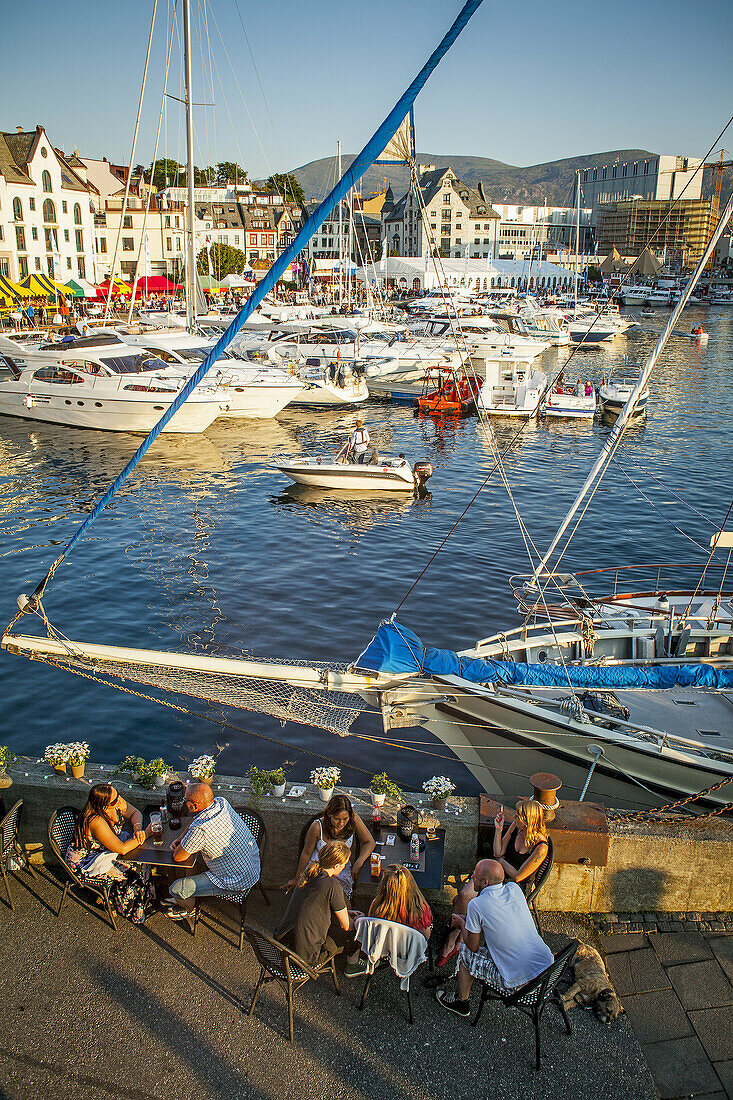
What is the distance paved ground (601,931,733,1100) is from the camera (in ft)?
17.7

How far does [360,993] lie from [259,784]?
1.97m

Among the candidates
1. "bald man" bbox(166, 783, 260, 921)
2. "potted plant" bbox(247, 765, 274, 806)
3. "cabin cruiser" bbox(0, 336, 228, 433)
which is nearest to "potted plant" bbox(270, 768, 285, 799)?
"potted plant" bbox(247, 765, 274, 806)

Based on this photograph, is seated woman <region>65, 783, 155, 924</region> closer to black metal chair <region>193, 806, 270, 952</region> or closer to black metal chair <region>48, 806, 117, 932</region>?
black metal chair <region>48, 806, 117, 932</region>

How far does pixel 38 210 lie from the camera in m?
71.2

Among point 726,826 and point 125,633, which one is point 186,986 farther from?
point 125,633

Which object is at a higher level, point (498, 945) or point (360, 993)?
point (498, 945)

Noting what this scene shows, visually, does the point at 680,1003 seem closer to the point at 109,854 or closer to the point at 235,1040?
the point at 235,1040

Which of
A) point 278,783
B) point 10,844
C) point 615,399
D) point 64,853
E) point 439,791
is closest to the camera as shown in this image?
point 64,853

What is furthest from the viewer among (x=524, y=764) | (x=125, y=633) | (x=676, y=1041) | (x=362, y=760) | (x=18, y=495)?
(x=18, y=495)

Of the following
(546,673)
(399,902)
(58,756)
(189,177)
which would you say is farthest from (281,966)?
(189,177)

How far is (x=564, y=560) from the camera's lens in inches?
865

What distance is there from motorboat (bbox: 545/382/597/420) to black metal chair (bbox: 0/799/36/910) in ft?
124

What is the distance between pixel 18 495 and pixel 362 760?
19337 mm

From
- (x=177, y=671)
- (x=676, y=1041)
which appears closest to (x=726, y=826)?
(x=676, y=1041)
